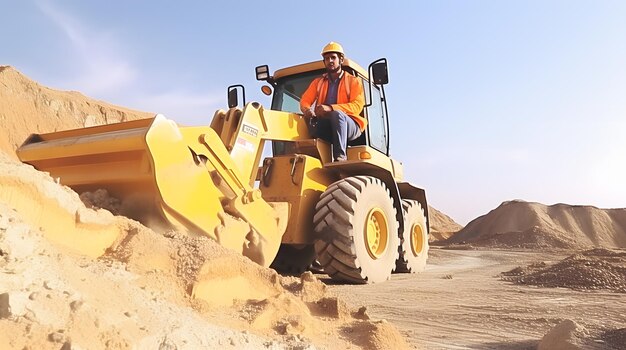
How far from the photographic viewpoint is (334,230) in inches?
196

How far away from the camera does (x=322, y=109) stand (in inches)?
215

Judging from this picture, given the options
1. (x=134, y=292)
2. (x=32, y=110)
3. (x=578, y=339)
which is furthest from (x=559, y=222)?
(x=134, y=292)

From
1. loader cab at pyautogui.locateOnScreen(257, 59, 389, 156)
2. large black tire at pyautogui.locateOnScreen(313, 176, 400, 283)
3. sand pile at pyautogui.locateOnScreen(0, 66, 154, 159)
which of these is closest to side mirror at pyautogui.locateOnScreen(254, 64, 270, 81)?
loader cab at pyautogui.locateOnScreen(257, 59, 389, 156)

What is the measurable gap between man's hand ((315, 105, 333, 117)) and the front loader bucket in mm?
1512

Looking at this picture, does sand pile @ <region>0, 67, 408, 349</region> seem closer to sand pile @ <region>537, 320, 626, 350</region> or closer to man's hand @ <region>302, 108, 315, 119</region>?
sand pile @ <region>537, 320, 626, 350</region>

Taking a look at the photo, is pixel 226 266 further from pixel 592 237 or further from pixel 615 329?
pixel 592 237

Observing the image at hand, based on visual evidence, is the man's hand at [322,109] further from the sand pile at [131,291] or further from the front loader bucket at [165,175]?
the sand pile at [131,291]

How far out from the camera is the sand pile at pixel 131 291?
1.64 metres

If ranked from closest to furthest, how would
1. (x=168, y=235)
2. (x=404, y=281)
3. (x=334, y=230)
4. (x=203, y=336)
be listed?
(x=203, y=336) < (x=168, y=235) < (x=334, y=230) < (x=404, y=281)

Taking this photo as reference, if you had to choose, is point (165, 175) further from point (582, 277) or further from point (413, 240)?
point (413, 240)

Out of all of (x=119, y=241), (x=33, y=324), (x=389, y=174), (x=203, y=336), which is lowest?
(x=203, y=336)

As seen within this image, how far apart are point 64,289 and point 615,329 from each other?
2.95m

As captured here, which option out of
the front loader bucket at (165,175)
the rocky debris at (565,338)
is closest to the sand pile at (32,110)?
the front loader bucket at (165,175)

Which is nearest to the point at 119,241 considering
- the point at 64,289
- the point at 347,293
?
the point at 64,289
